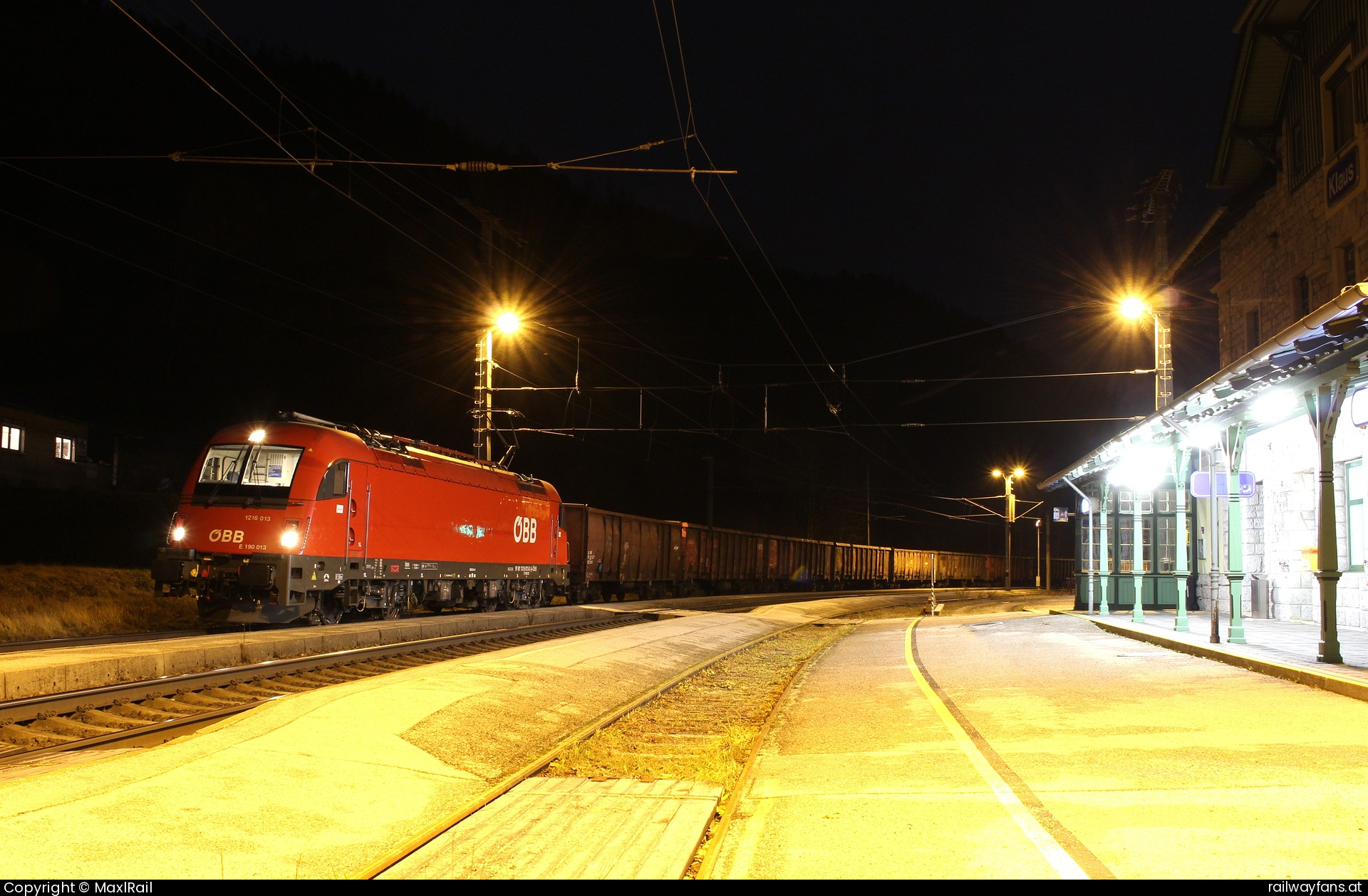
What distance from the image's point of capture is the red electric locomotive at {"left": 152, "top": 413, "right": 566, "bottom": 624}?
16.4m

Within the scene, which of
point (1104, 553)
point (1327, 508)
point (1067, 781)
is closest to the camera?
point (1067, 781)

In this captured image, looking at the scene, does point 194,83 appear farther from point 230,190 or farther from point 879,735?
point 879,735

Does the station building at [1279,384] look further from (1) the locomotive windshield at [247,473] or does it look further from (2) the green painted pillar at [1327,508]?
(1) the locomotive windshield at [247,473]

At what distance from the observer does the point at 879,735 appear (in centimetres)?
877

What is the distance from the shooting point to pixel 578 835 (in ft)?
19.5

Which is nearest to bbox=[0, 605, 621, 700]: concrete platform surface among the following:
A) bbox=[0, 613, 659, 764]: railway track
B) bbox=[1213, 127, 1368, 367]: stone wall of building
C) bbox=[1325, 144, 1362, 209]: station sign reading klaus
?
bbox=[0, 613, 659, 764]: railway track

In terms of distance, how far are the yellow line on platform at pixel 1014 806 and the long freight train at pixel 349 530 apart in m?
10.8

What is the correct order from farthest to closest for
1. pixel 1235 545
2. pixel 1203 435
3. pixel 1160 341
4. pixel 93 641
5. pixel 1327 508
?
pixel 1160 341, pixel 93 641, pixel 1203 435, pixel 1235 545, pixel 1327 508

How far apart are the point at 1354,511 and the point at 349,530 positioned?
16578mm

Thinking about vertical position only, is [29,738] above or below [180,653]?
below

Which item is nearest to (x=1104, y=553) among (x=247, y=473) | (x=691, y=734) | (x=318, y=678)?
(x=691, y=734)

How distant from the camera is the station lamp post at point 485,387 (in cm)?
2631

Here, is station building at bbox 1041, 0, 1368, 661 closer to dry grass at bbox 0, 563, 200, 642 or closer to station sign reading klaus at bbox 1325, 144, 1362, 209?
station sign reading klaus at bbox 1325, 144, 1362, 209

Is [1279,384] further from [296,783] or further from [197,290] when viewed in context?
[197,290]
